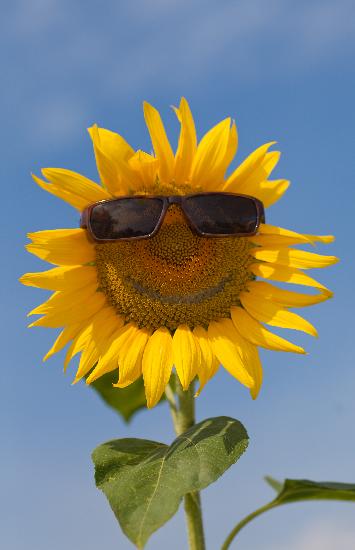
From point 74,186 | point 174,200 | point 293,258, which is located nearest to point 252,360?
point 293,258

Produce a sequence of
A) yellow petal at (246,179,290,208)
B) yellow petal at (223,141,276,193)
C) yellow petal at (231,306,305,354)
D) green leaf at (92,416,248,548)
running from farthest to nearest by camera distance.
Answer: yellow petal at (246,179,290,208)
yellow petal at (223,141,276,193)
yellow petal at (231,306,305,354)
green leaf at (92,416,248,548)

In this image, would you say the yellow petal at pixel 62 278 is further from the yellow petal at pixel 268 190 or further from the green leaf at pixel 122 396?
the green leaf at pixel 122 396

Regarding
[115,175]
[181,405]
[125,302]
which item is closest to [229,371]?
[181,405]

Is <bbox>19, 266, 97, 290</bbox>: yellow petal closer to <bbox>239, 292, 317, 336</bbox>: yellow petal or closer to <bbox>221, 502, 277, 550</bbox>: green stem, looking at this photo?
<bbox>239, 292, 317, 336</bbox>: yellow petal

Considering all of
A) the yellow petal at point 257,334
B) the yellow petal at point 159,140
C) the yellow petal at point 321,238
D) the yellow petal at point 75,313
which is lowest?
the yellow petal at point 257,334

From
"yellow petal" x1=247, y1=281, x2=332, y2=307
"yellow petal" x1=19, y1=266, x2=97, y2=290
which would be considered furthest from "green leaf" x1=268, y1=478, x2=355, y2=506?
"yellow petal" x1=19, y1=266, x2=97, y2=290

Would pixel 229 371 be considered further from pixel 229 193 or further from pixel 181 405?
pixel 229 193

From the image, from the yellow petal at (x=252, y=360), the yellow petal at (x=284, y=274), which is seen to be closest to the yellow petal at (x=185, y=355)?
the yellow petal at (x=252, y=360)
